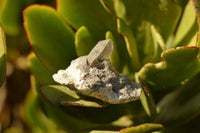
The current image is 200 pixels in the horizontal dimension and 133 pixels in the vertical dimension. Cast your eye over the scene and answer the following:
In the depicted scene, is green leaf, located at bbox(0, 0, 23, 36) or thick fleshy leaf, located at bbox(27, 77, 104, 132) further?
green leaf, located at bbox(0, 0, 23, 36)

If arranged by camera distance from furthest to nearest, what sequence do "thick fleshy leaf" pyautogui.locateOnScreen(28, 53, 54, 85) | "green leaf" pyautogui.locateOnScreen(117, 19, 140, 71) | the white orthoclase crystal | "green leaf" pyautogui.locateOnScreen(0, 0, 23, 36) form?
"green leaf" pyautogui.locateOnScreen(0, 0, 23, 36), "thick fleshy leaf" pyautogui.locateOnScreen(28, 53, 54, 85), "green leaf" pyautogui.locateOnScreen(117, 19, 140, 71), the white orthoclase crystal

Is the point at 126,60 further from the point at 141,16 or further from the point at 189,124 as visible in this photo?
the point at 189,124

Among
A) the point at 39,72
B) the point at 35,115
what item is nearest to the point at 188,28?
the point at 39,72

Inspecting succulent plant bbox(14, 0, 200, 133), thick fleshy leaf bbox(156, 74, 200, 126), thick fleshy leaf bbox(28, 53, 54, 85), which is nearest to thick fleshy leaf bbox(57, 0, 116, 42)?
succulent plant bbox(14, 0, 200, 133)

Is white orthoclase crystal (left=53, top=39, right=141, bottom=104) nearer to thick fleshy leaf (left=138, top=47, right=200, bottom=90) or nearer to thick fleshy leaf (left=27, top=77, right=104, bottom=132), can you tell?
thick fleshy leaf (left=138, top=47, right=200, bottom=90)

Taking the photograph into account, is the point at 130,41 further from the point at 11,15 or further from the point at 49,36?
the point at 11,15
